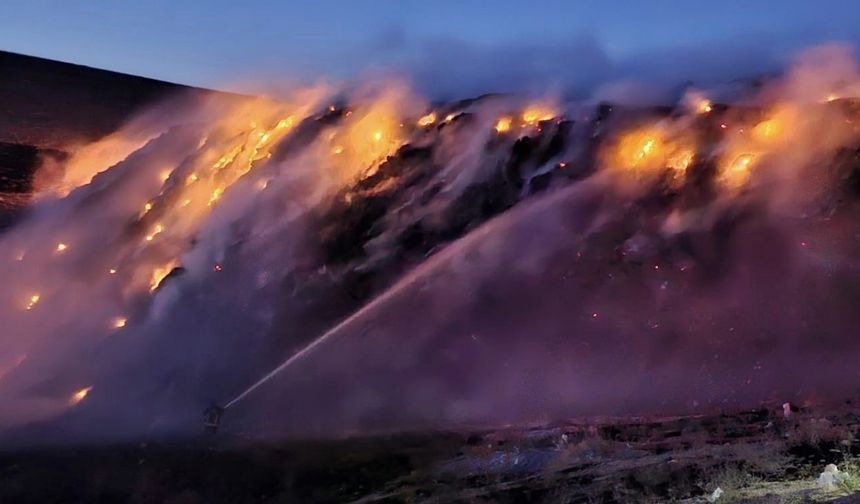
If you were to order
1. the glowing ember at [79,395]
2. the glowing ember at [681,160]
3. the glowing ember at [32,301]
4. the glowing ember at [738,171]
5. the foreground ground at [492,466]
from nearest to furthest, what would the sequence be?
1. the foreground ground at [492,466]
2. the glowing ember at [79,395]
3. the glowing ember at [32,301]
4. the glowing ember at [738,171]
5. the glowing ember at [681,160]

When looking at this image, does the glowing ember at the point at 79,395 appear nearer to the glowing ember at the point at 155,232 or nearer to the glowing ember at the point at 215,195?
the glowing ember at the point at 155,232

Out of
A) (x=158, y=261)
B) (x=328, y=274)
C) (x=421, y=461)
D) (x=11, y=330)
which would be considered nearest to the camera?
(x=421, y=461)

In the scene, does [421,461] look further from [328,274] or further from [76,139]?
[76,139]

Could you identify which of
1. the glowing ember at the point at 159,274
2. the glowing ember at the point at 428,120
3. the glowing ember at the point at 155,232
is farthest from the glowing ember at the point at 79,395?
the glowing ember at the point at 428,120

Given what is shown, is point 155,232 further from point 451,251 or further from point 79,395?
point 451,251

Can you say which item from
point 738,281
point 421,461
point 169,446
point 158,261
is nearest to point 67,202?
point 158,261

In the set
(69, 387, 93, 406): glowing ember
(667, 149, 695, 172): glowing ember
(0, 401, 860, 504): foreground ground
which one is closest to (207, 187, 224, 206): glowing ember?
(69, 387, 93, 406): glowing ember

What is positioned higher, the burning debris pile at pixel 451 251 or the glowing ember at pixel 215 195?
the glowing ember at pixel 215 195
